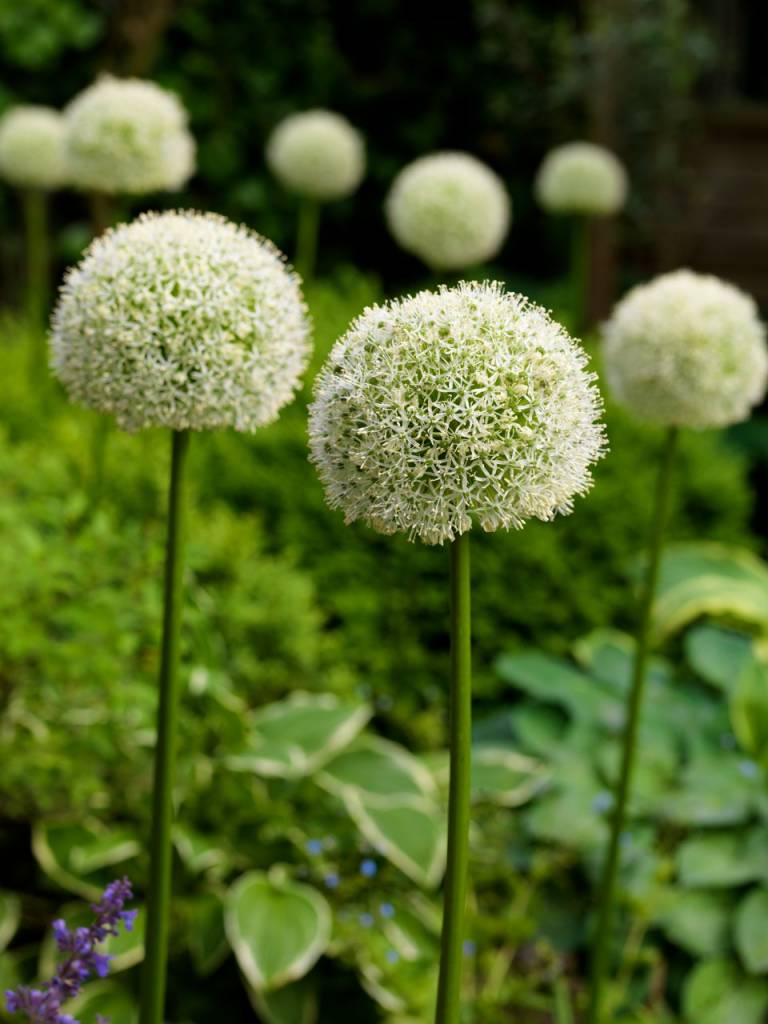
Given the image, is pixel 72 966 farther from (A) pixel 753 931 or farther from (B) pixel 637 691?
(A) pixel 753 931

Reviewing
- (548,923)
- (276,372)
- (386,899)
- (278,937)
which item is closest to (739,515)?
(548,923)

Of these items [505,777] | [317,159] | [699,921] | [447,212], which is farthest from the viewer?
[317,159]

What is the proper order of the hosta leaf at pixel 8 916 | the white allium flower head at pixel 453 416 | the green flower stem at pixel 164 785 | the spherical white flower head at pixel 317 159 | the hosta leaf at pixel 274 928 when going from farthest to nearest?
the spherical white flower head at pixel 317 159 < the hosta leaf at pixel 8 916 < the hosta leaf at pixel 274 928 < the green flower stem at pixel 164 785 < the white allium flower head at pixel 453 416

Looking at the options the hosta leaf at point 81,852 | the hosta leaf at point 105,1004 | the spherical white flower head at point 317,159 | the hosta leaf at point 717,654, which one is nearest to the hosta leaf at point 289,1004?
the hosta leaf at point 105,1004

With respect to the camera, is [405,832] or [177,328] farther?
[405,832]

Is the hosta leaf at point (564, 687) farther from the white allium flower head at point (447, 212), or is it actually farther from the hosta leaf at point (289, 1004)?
the white allium flower head at point (447, 212)

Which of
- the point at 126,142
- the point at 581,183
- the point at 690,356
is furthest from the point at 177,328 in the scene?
the point at 581,183
